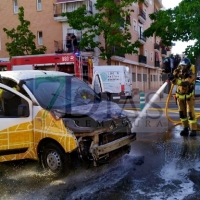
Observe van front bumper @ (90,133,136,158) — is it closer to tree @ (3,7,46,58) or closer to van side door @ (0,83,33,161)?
van side door @ (0,83,33,161)

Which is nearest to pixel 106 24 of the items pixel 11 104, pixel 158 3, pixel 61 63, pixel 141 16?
pixel 61 63

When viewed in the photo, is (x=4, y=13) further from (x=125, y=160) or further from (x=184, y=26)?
(x=125, y=160)

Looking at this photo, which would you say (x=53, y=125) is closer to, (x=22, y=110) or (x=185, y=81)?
(x=22, y=110)

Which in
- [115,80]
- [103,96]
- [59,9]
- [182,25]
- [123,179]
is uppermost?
[59,9]

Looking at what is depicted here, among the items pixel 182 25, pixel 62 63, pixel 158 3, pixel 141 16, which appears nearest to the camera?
pixel 62 63

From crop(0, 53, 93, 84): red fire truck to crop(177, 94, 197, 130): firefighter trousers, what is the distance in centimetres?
653

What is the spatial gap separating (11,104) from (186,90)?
4198 mm

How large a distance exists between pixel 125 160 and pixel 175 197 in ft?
6.02

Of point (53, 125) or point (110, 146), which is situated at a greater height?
point (53, 125)

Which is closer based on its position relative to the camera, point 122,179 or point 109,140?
point 122,179

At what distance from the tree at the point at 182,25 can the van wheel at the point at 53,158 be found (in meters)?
17.2

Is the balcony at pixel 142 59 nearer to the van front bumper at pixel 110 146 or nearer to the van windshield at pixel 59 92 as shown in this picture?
the van windshield at pixel 59 92

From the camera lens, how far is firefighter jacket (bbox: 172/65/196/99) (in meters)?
7.28

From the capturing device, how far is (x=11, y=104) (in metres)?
5.30
